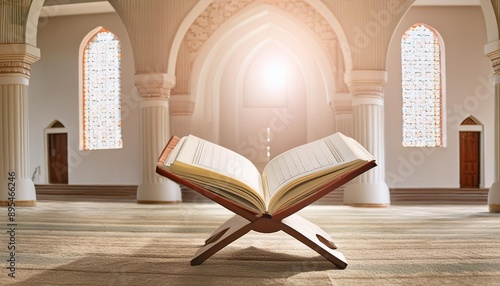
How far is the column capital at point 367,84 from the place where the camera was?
8961 millimetres

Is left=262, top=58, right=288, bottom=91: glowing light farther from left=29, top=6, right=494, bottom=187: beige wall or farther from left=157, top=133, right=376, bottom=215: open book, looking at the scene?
left=157, top=133, right=376, bottom=215: open book

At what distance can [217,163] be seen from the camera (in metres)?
2.36

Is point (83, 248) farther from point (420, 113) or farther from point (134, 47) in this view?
point (420, 113)

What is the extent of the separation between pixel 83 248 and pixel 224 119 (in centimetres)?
1315

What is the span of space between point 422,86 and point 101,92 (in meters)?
9.54

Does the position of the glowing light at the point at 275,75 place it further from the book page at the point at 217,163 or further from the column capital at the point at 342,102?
the book page at the point at 217,163

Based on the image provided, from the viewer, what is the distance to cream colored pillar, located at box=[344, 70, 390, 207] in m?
8.97

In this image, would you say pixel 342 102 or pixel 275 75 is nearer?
pixel 342 102

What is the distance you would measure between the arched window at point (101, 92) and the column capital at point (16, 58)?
305 inches

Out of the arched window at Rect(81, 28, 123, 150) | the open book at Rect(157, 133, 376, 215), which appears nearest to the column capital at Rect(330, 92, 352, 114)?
the arched window at Rect(81, 28, 123, 150)

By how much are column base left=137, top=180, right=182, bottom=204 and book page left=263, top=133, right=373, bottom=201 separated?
285 inches

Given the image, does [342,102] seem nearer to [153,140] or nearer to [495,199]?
[153,140]

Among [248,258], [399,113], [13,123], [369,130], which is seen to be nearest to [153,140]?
[13,123]

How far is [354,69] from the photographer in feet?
29.7
